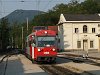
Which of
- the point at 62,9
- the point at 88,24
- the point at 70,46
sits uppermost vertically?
the point at 62,9

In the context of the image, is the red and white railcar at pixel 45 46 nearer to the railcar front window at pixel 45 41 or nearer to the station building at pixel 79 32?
the railcar front window at pixel 45 41

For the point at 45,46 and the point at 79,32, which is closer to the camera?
the point at 45,46

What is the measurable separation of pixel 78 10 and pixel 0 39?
43.9 meters

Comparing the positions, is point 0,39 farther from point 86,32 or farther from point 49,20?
point 49,20

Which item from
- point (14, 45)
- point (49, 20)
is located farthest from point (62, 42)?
point (14, 45)

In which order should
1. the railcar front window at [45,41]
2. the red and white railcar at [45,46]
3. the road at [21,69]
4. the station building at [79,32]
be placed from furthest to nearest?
the station building at [79,32]
the railcar front window at [45,41]
the red and white railcar at [45,46]
the road at [21,69]

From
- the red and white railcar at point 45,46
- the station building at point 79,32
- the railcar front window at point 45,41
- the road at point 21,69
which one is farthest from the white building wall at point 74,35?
the railcar front window at point 45,41

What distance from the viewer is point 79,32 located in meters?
86.8

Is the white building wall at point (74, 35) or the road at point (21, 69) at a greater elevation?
the white building wall at point (74, 35)

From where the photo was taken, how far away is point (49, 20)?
121 m

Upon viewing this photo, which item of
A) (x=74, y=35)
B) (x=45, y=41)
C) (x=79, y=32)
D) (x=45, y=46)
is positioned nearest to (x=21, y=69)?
(x=45, y=46)

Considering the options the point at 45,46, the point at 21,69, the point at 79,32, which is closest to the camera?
the point at 21,69

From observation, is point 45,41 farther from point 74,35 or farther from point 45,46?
point 74,35

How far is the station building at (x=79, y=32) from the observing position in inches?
3393
